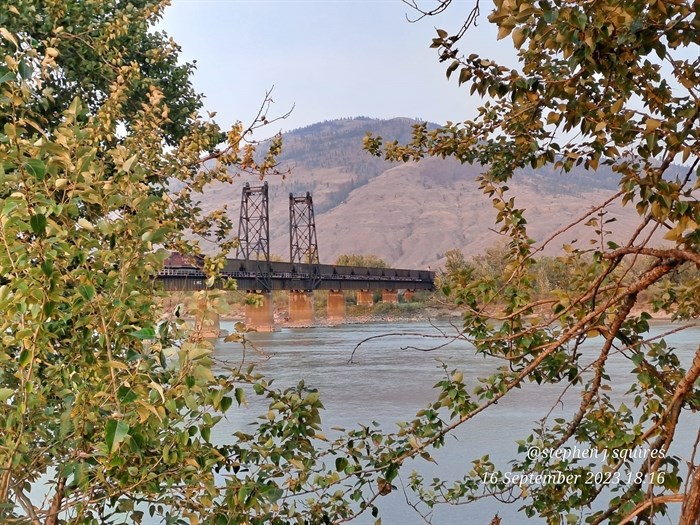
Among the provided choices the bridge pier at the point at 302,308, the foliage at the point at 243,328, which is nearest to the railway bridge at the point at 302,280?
the bridge pier at the point at 302,308

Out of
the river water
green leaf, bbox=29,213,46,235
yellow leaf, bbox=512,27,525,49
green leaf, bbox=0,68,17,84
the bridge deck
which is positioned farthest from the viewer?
the bridge deck

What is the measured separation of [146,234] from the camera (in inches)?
97.3

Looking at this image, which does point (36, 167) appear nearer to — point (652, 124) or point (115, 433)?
point (115, 433)

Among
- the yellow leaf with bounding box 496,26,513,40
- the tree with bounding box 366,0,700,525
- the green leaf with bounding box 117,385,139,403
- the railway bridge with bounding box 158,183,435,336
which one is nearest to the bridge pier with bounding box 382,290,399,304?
the railway bridge with bounding box 158,183,435,336

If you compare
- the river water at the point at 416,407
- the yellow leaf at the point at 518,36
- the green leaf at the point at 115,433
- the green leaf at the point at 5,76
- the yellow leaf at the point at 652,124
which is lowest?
the river water at the point at 416,407

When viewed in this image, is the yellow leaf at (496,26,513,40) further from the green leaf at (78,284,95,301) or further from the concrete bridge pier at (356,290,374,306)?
the concrete bridge pier at (356,290,374,306)

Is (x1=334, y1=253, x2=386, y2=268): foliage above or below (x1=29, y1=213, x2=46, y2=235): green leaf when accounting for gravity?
above

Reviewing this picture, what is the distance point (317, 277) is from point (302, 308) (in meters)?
10.6

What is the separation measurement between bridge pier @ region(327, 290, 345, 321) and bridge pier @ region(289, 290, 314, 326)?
3232 millimetres

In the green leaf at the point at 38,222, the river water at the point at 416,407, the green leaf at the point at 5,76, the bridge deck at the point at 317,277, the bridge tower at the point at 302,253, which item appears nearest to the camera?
the green leaf at the point at 5,76

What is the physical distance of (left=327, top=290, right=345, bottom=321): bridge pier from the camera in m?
65.9

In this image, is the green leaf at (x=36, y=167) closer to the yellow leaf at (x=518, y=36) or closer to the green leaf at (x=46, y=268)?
the green leaf at (x=46, y=268)

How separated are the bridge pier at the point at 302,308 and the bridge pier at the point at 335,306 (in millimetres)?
3232

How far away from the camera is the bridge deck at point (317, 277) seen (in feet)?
130
